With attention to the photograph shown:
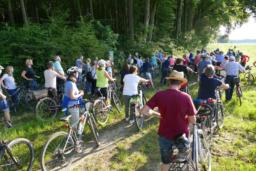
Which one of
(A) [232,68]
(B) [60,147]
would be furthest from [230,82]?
(B) [60,147]

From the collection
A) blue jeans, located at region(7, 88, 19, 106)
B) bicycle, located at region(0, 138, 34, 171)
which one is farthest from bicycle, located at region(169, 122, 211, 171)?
blue jeans, located at region(7, 88, 19, 106)

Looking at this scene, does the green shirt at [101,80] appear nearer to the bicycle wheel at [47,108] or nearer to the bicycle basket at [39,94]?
the bicycle wheel at [47,108]

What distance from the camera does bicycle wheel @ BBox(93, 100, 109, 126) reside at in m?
10.9

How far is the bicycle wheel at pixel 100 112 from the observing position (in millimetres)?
10938

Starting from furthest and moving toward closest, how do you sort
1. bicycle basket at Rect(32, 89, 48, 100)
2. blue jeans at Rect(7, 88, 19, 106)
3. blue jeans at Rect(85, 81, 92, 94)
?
1. blue jeans at Rect(85, 81, 92, 94)
2. bicycle basket at Rect(32, 89, 48, 100)
3. blue jeans at Rect(7, 88, 19, 106)

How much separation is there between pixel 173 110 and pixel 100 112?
18.7ft

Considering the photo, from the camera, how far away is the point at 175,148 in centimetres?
594

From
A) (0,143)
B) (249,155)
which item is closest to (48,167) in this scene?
(0,143)

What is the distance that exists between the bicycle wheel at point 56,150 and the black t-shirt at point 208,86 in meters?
4.03

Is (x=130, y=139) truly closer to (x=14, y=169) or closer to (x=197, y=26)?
(x=14, y=169)

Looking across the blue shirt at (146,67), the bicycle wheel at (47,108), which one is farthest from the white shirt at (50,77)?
the blue shirt at (146,67)

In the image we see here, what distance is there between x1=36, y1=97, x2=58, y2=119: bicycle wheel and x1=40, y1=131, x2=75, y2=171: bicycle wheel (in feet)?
13.5

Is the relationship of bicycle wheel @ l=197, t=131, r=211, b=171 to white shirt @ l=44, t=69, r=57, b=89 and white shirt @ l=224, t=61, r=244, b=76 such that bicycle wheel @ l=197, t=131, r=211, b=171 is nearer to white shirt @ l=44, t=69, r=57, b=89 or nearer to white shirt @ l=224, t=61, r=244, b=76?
white shirt @ l=44, t=69, r=57, b=89

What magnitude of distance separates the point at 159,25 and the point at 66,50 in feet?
73.8
